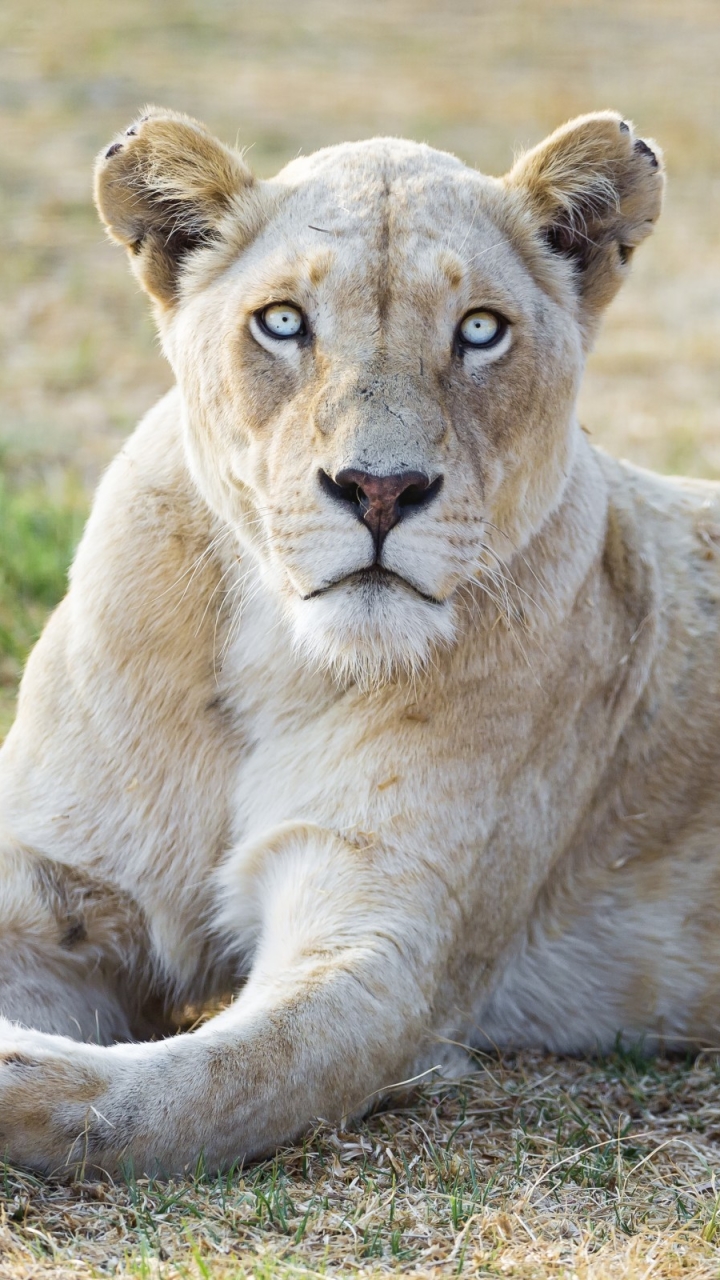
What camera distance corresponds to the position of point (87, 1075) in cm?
248

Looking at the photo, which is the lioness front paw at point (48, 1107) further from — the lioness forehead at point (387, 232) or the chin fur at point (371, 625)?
the lioness forehead at point (387, 232)

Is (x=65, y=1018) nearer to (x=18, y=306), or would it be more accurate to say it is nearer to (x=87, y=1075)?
(x=87, y=1075)

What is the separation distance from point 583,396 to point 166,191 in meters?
5.09

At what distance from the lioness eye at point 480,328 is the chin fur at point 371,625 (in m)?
0.45

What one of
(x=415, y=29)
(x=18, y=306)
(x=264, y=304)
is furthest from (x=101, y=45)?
(x=264, y=304)

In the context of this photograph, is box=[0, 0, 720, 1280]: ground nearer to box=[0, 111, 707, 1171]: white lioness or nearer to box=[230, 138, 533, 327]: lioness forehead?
box=[0, 111, 707, 1171]: white lioness

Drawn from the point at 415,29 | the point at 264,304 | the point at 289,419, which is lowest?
the point at 289,419

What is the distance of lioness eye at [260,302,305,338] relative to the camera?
9.29 ft

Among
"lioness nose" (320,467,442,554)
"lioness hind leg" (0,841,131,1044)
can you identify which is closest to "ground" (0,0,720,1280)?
"lioness hind leg" (0,841,131,1044)

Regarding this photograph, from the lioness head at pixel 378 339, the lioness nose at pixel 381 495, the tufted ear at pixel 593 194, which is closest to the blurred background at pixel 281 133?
the lioness head at pixel 378 339

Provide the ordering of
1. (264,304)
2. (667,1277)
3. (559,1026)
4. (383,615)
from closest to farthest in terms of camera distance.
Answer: (667,1277)
(383,615)
(264,304)
(559,1026)

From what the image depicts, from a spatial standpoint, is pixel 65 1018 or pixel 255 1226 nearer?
pixel 255 1226

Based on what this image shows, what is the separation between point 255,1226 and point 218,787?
3.04 ft

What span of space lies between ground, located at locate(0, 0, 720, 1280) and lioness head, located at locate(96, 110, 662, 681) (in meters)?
0.87
